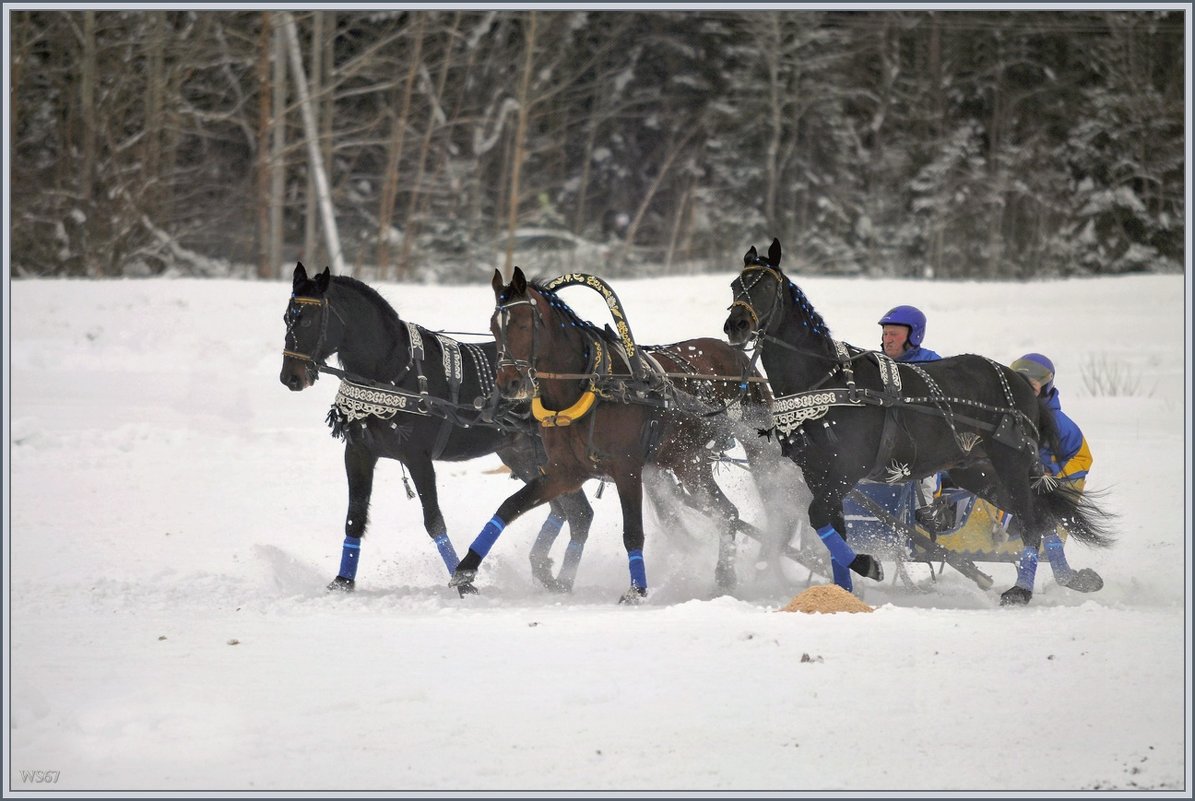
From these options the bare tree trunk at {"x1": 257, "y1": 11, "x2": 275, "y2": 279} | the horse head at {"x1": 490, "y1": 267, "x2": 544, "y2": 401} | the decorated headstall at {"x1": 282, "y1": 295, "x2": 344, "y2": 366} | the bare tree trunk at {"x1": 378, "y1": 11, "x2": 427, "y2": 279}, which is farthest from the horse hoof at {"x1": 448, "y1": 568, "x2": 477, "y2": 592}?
the bare tree trunk at {"x1": 378, "y1": 11, "x2": 427, "y2": 279}

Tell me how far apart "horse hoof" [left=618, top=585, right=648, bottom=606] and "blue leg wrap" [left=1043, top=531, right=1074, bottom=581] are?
277 cm

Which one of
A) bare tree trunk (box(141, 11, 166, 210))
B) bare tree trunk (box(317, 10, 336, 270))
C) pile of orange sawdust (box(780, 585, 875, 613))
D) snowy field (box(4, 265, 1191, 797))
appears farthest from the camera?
bare tree trunk (box(317, 10, 336, 270))

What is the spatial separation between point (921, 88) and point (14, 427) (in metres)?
26.3

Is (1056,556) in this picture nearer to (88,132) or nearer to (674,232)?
(674,232)

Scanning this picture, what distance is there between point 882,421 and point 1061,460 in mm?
1697

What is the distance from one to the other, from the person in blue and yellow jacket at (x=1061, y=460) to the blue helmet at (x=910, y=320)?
71cm

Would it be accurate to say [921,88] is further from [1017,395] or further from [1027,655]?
[1027,655]

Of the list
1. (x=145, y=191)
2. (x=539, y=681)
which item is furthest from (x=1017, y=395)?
(x=145, y=191)

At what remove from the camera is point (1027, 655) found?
675 centimetres

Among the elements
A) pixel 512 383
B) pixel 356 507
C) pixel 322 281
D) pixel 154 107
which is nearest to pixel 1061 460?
pixel 512 383

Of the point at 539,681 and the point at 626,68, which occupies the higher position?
the point at 626,68

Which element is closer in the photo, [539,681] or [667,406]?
[539,681]

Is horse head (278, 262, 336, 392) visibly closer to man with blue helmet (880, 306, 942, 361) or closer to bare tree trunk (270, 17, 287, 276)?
man with blue helmet (880, 306, 942, 361)

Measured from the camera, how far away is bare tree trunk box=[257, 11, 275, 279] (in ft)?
77.9
